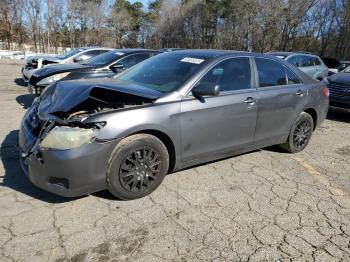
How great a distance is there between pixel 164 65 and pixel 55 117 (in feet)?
5.48

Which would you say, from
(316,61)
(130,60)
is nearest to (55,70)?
(130,60)

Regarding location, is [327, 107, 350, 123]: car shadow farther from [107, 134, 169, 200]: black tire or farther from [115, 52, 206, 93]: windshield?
[107, 134, 169, 200]: black tire

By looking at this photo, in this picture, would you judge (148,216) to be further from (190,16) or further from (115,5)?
(115,5)

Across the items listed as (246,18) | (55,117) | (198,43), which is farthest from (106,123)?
(198,43)

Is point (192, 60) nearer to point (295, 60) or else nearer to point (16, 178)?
point (16, 178)

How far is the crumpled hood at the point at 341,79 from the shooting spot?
862 cm

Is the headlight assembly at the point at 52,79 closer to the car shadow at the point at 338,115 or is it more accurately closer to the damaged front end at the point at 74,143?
the damaged front end at the point at 74,143

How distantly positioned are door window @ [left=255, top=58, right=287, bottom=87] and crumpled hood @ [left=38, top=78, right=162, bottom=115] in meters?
1.69

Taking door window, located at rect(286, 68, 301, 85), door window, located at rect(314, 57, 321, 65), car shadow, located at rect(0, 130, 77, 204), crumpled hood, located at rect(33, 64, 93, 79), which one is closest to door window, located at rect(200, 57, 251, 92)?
door window, located at rect(286, 68, 301, 85)

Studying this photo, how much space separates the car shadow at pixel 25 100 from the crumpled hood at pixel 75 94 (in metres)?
4.64

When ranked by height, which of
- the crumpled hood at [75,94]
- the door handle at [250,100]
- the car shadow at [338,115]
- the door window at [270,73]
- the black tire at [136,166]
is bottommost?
the car shadow at [338,115]

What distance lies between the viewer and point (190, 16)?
52.8 meters

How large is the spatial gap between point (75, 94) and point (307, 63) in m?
11.1

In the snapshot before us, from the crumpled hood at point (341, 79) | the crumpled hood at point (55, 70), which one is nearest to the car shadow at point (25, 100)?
the crumpled hood at point (55, 70)
